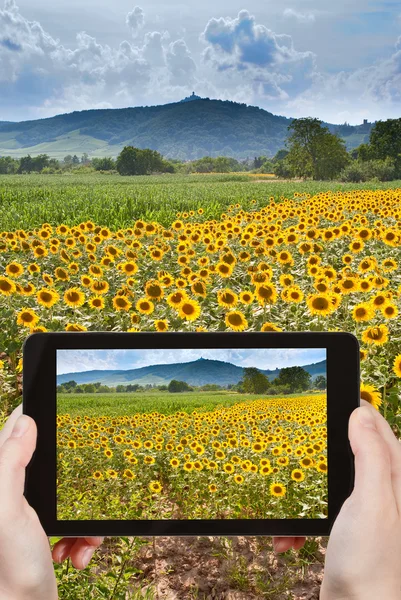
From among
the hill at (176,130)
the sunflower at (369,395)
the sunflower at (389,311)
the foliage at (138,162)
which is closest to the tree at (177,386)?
the sunflower at (369,395)

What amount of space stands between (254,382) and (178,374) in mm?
211

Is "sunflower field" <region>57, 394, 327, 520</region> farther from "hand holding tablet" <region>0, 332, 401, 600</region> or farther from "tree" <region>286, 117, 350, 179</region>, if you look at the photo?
"tree" <region>286, 117, 350, 179</region>

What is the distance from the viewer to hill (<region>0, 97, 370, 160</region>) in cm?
4534

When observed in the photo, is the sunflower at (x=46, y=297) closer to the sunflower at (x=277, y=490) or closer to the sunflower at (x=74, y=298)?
the sunflower at (x=74, y=298)

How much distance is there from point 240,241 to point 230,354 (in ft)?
14.7

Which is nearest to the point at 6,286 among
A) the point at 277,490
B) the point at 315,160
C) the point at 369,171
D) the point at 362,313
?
the point at 362,313

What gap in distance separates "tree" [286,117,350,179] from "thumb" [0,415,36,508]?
81.5ft

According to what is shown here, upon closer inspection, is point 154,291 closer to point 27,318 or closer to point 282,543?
point 27,318

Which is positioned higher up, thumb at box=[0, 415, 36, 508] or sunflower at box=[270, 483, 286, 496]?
thumb at box=[0, 415, 36, 508]

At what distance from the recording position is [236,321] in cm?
388

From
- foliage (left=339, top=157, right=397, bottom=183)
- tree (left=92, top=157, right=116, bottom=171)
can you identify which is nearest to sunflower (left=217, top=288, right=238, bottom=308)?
foliage (left=339, top=157, right=397, bottom=183)

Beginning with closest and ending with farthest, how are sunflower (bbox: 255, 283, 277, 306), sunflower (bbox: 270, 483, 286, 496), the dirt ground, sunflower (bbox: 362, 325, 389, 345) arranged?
sunflower (bbox: 270, 483, 286, 496) → the dirt ground → sunflower (bbox: 362, 325, 389, 345) → sunflower (bbox: 255, 283, 277, 306)

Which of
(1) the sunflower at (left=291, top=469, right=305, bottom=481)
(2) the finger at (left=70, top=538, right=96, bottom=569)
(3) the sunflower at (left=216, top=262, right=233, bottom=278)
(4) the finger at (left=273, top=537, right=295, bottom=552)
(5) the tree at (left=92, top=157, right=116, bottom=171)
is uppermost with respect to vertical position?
(5) the tree at (left=92, top=157, right=116, bottom=171)

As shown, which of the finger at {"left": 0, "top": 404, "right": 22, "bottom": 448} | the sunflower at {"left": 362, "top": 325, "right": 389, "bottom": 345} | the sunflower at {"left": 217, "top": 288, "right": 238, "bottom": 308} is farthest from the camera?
the sunflower at {"left": 217, "top": 288, "right": 238, "bottom": 308}
